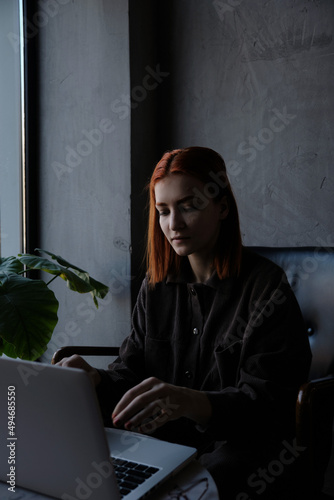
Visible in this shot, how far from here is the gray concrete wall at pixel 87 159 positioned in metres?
2.17

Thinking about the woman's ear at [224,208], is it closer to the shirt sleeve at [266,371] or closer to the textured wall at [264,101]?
the shirt sleeve at [266,371]

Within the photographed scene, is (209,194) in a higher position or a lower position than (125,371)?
higher

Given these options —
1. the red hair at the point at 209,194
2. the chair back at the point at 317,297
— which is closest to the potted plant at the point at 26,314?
the red hair at the point at 209,194

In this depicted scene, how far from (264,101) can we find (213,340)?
3.52ft

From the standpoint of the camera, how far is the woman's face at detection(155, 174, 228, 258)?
136 cm

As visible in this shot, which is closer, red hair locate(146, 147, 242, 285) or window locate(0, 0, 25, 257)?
red hair locate(146, 147, 242, 285)

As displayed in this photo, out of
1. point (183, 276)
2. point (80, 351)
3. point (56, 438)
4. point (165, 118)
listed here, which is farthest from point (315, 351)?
point (165, 118)

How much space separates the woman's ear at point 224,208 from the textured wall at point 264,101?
599 mm

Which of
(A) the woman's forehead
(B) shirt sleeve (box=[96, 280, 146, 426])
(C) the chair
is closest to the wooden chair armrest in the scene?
(C) the chair

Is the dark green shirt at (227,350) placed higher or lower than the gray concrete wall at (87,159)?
lower

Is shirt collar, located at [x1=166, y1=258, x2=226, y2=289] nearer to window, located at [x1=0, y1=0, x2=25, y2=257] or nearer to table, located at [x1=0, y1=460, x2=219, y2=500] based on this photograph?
table, located at [x1=0, y1=460, x2=219, y2=500]

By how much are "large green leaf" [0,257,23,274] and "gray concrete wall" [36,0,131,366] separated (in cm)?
55

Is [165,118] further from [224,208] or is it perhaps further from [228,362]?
[228,362]

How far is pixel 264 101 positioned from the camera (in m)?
2.03
